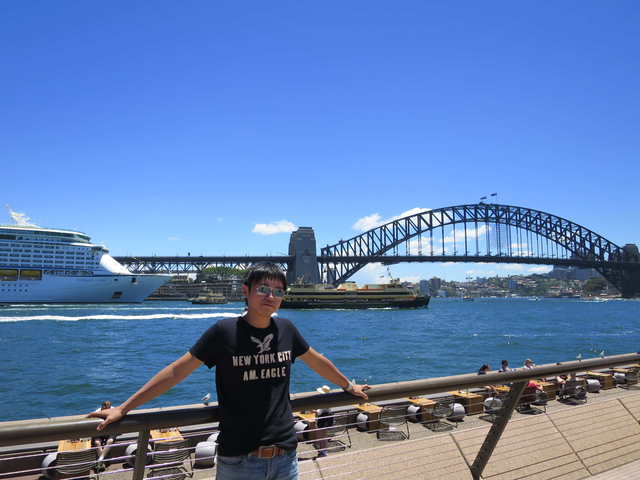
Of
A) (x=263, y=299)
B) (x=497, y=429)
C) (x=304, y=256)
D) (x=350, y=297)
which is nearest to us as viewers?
(x=263, y=299)

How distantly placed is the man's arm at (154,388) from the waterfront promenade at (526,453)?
118cm

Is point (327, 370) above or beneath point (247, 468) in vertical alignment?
above

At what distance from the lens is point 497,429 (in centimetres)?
302

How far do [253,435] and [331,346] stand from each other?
26.0 m

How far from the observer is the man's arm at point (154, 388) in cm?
181

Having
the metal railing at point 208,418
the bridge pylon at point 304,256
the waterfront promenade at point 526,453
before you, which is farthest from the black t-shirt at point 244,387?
the bridge pylon at point 304,256

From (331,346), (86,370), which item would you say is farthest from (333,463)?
(331,346)

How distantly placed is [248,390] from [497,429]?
190cm

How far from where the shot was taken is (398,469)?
291 cm

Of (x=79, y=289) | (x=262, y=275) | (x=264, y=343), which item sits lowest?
(x=264, y=343)

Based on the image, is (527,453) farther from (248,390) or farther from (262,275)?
(262,275)

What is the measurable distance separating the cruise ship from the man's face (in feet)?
245

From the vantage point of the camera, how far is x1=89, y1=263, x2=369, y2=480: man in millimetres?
1975

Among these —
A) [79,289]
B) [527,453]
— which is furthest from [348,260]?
[527,453]
